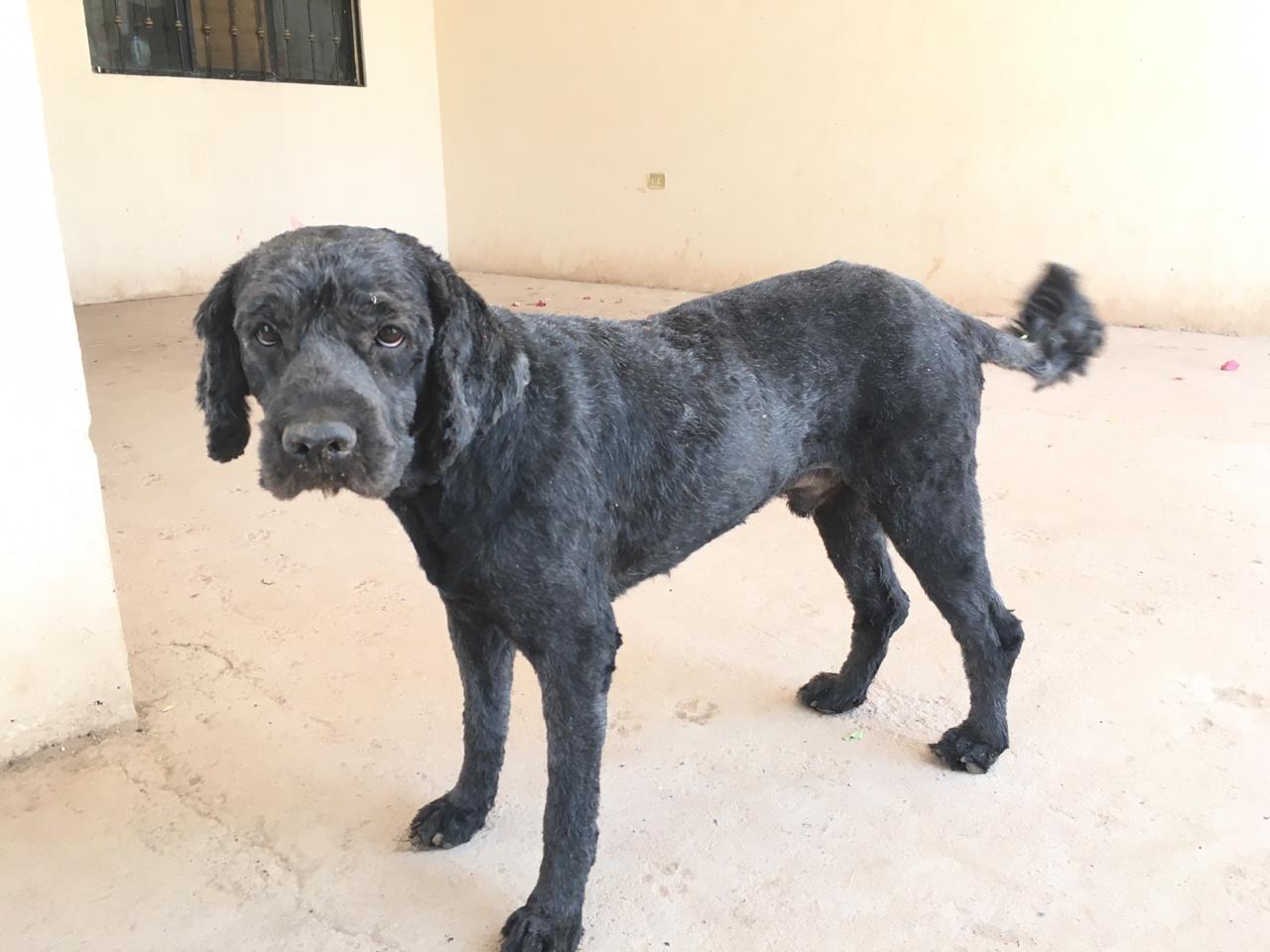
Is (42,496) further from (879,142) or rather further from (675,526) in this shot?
(879,142)

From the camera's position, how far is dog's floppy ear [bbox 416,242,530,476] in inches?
63.4

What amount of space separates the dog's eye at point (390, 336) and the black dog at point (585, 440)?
0.04 feet

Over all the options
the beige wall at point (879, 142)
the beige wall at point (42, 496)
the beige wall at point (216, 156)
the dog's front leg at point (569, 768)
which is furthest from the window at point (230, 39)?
the dog's front leg at point (569, 768)

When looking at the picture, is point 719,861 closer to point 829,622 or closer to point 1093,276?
point 829,622

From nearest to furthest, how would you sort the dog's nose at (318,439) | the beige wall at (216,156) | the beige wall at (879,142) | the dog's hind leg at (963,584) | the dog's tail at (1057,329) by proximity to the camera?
the dog's nose at (318,439)
the dog's hind leg at (963,584)
the dog's tail at (1057,329)
the beige wall at (879,142)
the beige wall at (216,156)

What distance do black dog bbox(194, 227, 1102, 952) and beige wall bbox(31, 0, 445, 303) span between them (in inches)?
285

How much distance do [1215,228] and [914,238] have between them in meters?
2.09

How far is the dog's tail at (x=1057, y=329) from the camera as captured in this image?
245cm

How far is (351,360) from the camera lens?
60.6 inches

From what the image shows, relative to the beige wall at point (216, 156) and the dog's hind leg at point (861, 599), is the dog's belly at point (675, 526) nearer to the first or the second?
the dog's hind leg at point (861, 599)

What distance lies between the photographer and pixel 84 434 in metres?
2.21

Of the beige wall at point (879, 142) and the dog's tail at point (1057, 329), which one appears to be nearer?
the dog's tail at point (1057, 329)

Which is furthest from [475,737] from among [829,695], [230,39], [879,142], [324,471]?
[230,39]

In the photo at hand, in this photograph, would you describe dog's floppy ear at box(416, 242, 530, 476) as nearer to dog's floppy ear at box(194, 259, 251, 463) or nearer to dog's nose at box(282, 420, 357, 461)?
dog's nose at box(282, 420, 357, 461)
